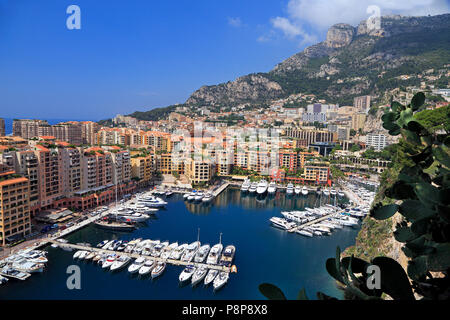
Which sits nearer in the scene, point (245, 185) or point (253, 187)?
point (253, 187)

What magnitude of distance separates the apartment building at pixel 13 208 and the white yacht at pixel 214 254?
17.5 ft

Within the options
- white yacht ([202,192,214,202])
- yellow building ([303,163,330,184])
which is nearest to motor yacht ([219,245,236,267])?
white yacht ([202,192,214,202])

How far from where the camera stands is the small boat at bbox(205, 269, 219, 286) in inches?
280

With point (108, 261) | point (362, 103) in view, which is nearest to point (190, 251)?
point (108, 261)

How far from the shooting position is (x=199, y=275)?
7266mm

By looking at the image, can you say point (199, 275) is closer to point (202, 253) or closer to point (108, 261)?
point (202, 253)

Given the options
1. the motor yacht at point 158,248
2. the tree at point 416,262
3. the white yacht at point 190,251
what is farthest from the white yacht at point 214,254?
the tree at point 416,262

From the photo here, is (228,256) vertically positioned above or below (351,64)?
below

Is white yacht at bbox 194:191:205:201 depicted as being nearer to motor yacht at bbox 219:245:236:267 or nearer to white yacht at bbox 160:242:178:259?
white yacht at bbox 160:242:178:259

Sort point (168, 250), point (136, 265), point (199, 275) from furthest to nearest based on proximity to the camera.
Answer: point (168, 250)
point (136, 265)
point (199, 275)

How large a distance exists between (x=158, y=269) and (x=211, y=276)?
1.32 meters

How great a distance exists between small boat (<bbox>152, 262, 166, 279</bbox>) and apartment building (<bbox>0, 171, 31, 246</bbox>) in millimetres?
4117

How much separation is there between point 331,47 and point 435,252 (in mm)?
67559

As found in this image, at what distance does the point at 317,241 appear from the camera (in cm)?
997
